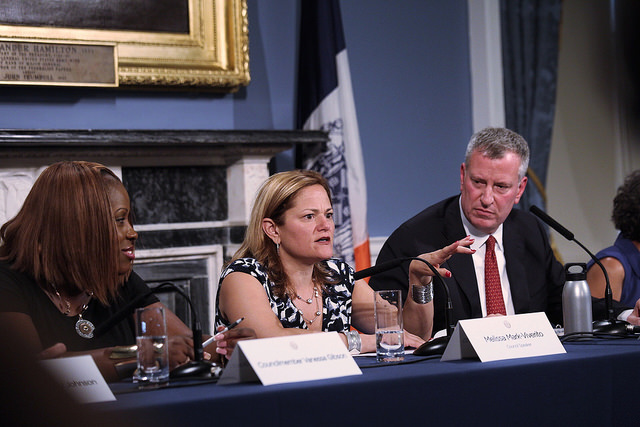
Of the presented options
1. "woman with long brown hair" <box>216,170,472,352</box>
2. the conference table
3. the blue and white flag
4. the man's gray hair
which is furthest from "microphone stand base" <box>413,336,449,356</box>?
the blue and white flag

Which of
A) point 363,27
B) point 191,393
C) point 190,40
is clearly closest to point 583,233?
point 363,27

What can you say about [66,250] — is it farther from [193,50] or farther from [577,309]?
[193,50]

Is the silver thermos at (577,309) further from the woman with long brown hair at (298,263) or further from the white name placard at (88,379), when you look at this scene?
the white name placard at (88,379)

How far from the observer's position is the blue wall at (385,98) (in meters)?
4.06

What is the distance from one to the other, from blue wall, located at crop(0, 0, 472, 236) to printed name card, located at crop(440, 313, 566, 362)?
261 centimetres

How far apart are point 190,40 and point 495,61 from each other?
193 centimetres

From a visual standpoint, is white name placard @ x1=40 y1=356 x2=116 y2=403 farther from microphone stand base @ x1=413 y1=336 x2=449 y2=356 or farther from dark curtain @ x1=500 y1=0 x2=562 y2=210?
dark curtain @ x1=500 y1=0 x2=562 y2=210

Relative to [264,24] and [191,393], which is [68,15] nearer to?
[264,24]

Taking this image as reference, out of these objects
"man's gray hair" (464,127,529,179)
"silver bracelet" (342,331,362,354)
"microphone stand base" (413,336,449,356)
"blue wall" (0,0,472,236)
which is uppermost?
"blue wall" (0,0,472,236)

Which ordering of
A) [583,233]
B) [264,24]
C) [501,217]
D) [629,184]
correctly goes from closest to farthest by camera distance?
1. [501,217]
2. [629,184]
3. [264,24]
4. [583,233]

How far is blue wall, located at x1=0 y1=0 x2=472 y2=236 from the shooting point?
13.3ft

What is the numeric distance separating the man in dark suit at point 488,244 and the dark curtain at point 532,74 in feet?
6.50

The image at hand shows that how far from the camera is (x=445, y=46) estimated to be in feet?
15.4

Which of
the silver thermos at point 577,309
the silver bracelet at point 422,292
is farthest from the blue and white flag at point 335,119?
the silver thermos at point 577,309
